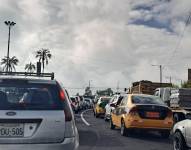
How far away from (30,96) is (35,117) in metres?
0.39

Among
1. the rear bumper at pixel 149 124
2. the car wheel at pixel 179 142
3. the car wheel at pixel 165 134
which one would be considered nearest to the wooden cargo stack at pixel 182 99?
the car wheel at pixel 165 134

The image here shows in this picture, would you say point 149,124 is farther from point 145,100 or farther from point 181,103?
point 181,103

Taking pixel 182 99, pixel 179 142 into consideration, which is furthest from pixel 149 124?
pixel 182 99

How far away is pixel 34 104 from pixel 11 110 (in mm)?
338

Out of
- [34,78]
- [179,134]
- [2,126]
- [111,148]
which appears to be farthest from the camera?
[111,148]

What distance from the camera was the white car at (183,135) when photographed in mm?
11320

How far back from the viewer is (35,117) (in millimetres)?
6852

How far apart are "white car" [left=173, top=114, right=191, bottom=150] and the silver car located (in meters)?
4.67

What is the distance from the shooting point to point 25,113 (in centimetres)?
685

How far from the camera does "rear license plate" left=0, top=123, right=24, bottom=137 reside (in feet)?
22.1

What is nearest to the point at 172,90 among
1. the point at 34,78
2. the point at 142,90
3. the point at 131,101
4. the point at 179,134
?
the point at 131,101

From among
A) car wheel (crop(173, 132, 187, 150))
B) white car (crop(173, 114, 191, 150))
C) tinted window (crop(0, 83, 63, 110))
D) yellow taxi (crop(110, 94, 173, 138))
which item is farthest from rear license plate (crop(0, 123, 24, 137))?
yellow taxi (crop(110, 94, 173, 138))

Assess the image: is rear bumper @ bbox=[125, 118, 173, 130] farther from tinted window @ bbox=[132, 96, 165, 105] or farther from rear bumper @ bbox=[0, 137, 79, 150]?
rear bumper @ bbox=[0, 137, 79, 150]

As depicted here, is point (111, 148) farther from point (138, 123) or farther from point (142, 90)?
point (142, 90)
